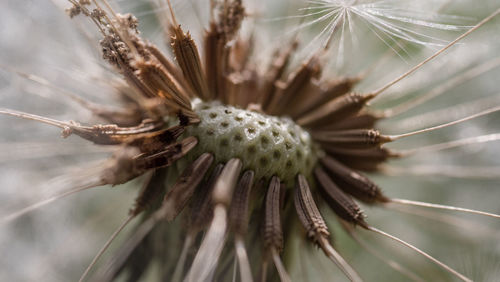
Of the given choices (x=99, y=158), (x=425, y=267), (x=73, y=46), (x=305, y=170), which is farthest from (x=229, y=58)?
(x=425, y=267)

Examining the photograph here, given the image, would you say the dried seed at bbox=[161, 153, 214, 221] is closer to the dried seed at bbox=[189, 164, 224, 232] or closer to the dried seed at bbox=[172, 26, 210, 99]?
the dried seed at bbox=[189, 164, 224, 232]

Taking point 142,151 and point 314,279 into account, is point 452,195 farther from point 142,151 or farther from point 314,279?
point 142,151

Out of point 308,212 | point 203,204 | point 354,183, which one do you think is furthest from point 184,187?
point 354,183

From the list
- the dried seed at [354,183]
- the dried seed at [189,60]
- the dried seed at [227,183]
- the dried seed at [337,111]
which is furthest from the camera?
the dried seed at [337,111]

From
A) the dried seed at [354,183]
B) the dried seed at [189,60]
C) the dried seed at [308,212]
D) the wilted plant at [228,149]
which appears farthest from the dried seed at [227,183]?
the dried seed at [354,183]

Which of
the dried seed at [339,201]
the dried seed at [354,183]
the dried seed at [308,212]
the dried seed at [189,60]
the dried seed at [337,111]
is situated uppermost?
the dried seed at [337,111]

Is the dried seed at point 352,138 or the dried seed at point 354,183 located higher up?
the dried seed at point 352,138

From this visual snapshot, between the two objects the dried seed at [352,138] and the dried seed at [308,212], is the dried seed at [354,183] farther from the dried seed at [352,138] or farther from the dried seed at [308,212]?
the dried seed at [308,212]

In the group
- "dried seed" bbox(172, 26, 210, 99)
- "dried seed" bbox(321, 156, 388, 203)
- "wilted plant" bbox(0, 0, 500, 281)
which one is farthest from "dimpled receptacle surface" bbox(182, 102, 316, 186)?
"dried seed" bbox(321, 156, 388, 203)
